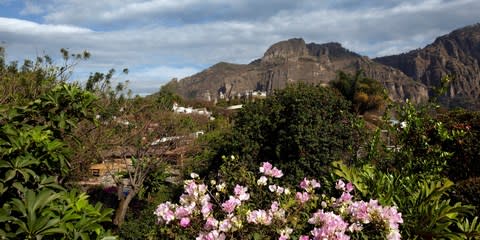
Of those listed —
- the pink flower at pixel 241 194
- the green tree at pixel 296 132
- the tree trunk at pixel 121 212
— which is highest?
the pink flower at pixel 241 194

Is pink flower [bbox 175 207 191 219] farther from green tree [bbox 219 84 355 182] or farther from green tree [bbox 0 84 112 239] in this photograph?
green tree [bbox 219 84 355 182]

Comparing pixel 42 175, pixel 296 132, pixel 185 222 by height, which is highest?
pixel 42 175

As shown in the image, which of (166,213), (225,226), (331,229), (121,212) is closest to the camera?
(331,229)

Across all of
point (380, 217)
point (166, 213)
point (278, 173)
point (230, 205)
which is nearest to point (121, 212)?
point (278, 173)

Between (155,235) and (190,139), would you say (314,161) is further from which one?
(190,139)

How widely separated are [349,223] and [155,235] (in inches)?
56.1

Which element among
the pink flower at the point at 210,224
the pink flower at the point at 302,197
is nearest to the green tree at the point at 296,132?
the pink flower at the point at 302,197

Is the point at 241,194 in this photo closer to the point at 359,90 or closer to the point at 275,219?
the point at 275,219

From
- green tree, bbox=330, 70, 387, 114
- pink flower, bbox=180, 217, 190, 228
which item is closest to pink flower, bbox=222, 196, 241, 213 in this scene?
pink flower, bbox=180, 217, 190, 228

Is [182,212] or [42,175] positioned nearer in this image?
[42,175]

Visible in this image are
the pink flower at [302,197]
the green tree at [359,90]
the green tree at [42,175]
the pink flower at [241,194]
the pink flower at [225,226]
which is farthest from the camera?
the green tree at [359,90]

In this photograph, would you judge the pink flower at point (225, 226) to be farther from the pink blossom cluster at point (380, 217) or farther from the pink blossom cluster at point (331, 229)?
the pink blossom cluster at point (380, 217)

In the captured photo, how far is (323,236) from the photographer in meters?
2.67

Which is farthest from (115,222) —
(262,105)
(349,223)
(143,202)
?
(349,223)
